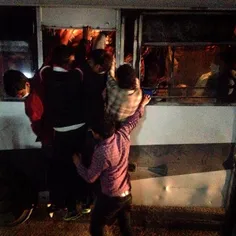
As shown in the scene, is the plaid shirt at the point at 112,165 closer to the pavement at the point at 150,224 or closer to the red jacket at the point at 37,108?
the red jacket at the point at 37,108

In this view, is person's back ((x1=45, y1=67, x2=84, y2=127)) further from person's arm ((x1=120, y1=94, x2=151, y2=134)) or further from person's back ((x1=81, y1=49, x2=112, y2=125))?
person's arm ((x1=120, y1=94, x2=151, y2=134))

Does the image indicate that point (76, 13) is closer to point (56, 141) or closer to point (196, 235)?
point (56, 141)

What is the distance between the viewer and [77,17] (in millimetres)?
3289

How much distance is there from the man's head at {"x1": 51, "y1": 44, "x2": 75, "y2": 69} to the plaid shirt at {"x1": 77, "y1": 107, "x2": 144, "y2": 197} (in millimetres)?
854

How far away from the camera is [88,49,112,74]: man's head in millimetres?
3301

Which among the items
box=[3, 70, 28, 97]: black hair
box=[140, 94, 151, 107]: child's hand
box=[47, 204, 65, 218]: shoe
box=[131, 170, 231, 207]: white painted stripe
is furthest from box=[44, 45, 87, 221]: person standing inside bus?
box=[131, 170, 231, 207]: white painted stripe

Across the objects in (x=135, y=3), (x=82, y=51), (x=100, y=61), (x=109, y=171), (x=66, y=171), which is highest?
(x=135, y=3)

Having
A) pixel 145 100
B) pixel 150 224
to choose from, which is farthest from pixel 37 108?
pixel 150 224

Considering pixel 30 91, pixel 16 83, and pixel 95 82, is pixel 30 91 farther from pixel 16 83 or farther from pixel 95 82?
pixel 95 82

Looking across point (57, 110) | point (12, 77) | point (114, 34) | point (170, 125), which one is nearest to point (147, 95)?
point (170, 125)

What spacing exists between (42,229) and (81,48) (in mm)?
2153

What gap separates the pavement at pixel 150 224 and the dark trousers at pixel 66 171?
11.0 inches

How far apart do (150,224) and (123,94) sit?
5.58 feet

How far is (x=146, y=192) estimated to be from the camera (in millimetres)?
3957
